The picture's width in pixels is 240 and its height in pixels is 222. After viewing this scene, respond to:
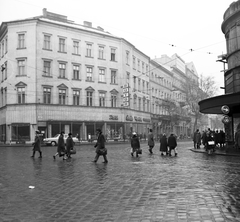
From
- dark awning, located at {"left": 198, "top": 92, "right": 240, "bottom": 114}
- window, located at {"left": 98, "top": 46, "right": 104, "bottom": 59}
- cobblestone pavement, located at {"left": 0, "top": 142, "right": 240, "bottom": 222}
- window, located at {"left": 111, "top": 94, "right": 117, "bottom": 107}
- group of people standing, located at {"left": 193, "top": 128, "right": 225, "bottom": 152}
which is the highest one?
window, located at {"left": 98, "top": 46, "right": 104, "bottom": 59}

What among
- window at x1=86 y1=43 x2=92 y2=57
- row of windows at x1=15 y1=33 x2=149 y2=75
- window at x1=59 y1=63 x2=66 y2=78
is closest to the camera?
row of windows at x1=15 y1=33 x2=149 y2=75

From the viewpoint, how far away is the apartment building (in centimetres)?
4341

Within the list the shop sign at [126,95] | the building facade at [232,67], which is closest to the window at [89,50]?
the shop sign at [126,95]

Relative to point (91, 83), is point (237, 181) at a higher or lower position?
lower

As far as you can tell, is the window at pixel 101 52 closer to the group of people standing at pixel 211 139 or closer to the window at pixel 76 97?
the window at pixel 76 97

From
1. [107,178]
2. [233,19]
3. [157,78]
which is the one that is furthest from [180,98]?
[107,178]

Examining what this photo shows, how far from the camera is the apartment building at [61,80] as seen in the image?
1709 inches

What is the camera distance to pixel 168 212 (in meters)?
5.92

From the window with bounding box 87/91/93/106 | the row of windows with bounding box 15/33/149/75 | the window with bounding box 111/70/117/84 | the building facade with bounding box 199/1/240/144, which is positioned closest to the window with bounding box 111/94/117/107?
the window with bounding box 111/70/117/84

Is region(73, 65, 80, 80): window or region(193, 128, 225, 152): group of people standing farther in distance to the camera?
region(73, 65, 80, 80): window

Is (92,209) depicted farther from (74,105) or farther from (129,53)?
(129,53)

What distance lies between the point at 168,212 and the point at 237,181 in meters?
4.35

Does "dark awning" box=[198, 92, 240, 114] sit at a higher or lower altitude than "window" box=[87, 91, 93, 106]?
lower

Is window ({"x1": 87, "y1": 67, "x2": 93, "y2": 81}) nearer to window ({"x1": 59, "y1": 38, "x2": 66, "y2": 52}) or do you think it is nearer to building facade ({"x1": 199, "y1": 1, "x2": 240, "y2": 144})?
window ({"x1": 59, "y1": 38, "x2": 66, "y2": 52})
